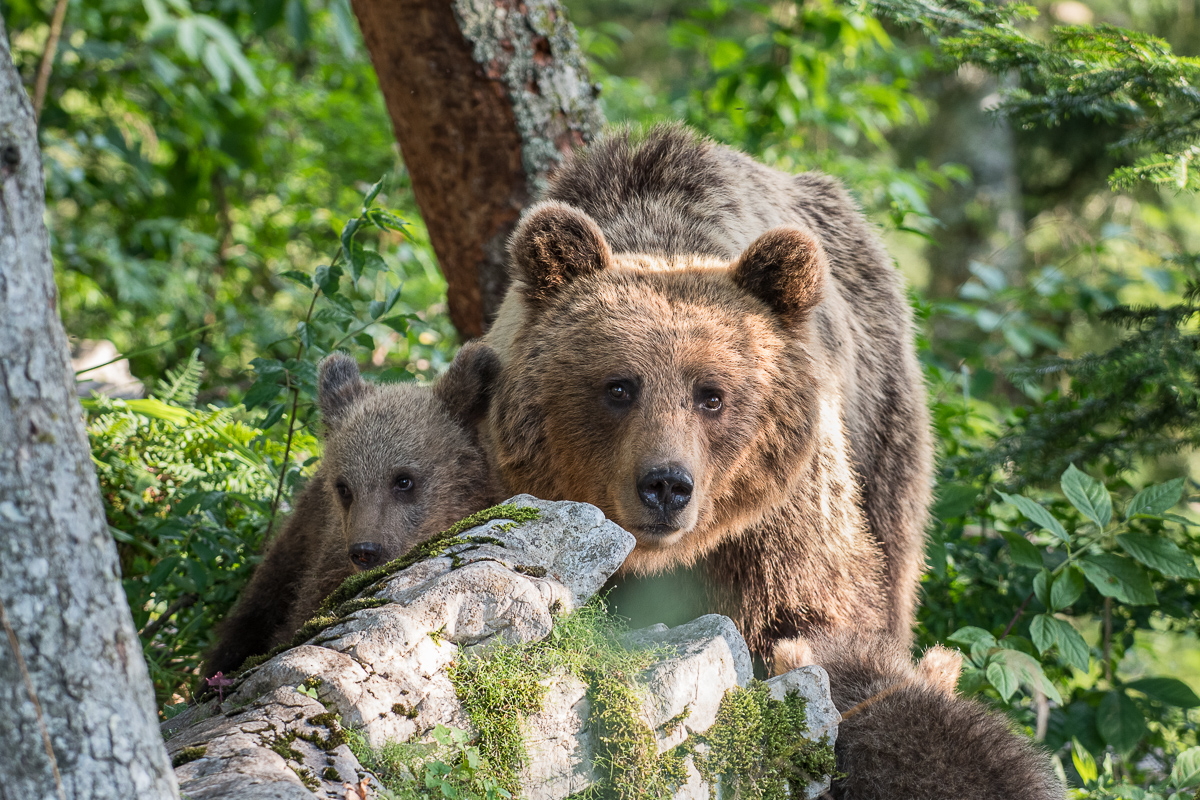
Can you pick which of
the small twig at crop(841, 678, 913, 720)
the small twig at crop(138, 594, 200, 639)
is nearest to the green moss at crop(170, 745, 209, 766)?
the small twig at crop(841, 678, 913, 720)

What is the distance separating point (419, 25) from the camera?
4.89 m

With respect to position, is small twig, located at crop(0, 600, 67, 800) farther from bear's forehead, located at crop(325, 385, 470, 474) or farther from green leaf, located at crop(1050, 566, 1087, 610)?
green leaf, located at crop(1050, 566, 1087, 610)

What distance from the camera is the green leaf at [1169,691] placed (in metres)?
4.13

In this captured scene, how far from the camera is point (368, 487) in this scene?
3781 mm

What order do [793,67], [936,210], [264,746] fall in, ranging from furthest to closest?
[936,210] < [793,67] < [264,746]

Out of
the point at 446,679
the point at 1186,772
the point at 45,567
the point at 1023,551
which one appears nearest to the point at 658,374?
the point at 446,679

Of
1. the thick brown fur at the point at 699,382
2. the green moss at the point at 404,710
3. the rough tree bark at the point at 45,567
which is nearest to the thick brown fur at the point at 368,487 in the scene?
the thick brown fur at the point at 699,382

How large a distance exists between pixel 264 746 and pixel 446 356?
4510 mm

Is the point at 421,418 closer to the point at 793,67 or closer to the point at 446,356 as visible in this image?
the point at 446,356

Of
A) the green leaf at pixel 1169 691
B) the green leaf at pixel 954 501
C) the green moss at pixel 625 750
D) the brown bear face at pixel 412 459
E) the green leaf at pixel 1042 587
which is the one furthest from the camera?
the green leaf at pixel 954 501

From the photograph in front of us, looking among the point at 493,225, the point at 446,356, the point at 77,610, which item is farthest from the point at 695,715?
the point at 446,356

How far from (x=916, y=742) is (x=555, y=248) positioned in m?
2.04

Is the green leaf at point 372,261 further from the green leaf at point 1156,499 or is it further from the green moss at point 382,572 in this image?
the green leaf at point 1156,499

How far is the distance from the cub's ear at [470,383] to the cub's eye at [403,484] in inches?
13.2
